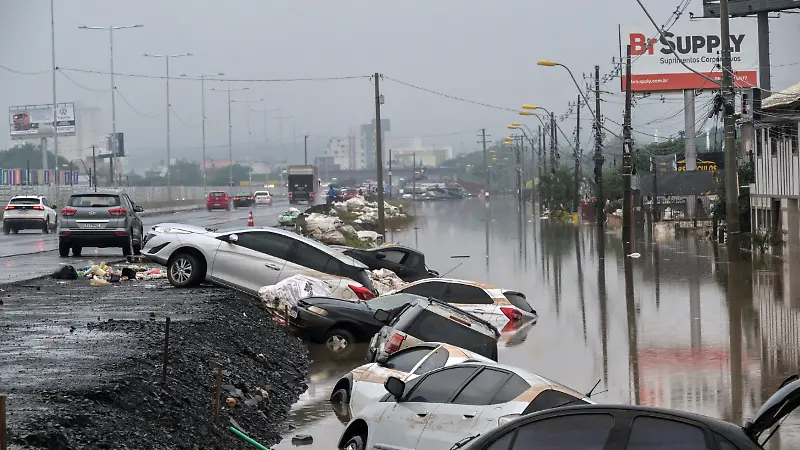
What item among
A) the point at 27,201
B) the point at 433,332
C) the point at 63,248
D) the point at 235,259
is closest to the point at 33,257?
the point at 63,248

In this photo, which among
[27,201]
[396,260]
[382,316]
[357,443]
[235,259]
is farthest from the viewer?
[27,201]

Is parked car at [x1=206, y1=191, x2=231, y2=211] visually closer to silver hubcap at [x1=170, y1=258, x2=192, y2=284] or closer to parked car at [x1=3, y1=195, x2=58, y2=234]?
parked car at [x1=3, y1=195, x2=58, y2=234]

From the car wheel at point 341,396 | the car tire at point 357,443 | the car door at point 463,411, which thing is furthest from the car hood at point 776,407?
the car wheel at point 341,396

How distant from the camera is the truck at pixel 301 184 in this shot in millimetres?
108000

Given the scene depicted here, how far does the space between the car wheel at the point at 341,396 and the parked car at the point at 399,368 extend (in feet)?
0.60

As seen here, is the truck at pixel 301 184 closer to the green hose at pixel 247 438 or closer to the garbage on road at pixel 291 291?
the garbage on road at pixel 291 291

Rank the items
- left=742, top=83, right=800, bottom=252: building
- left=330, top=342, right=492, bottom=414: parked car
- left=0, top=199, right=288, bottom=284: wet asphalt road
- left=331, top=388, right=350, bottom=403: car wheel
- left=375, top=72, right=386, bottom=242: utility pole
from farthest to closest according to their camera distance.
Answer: left=375, top=72, right=386, bottom=242: utility pole → left=742, top=83, right=800, bottom=252: building → left=0, top=199, right=288, bottom=284: wet asphalt road → left=331, top=388, right=350, bottom=403: car wheel → left=330, top=342, right=492, bottom=414: parked car

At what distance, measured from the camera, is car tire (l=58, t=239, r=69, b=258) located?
32.8 metres

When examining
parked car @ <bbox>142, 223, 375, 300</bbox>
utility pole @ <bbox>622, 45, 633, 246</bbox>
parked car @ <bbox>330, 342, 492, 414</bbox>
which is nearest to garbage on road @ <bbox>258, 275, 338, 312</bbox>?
parked car @ <bbox>142, 223, 375, 300</bbox>

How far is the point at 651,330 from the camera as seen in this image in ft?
77.4

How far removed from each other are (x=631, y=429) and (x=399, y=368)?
7481mm

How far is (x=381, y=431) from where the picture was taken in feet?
34.8

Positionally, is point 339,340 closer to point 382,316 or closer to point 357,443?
point 382,316

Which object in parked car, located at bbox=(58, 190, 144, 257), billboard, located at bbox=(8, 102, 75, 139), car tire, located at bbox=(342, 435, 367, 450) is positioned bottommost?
car tire, located at bbox=(342, 435, 367, 450)
